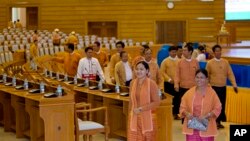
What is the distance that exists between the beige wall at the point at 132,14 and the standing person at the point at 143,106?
60.7 feet

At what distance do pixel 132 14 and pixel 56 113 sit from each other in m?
18.4

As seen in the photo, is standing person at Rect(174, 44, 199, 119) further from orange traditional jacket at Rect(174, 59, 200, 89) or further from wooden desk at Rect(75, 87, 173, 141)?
wooden desk at Rect(75, 87, 173, 141)

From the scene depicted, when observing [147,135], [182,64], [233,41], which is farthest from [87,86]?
[233,41]

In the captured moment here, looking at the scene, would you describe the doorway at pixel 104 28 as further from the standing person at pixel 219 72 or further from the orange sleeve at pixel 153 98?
the orange sleeve at pixel 153 98

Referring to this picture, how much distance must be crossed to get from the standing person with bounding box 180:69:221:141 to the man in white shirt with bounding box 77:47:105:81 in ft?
13.7

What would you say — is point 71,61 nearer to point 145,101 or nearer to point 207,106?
point 145,101

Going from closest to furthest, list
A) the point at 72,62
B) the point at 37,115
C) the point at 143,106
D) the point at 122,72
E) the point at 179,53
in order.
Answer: the point at 143,106 → the point at 37,115 → the point at 122,72 → the point at 179,53 → the point at 72,62

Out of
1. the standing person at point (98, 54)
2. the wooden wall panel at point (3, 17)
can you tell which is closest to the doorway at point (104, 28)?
the wooden wall panel at point (3, 17)

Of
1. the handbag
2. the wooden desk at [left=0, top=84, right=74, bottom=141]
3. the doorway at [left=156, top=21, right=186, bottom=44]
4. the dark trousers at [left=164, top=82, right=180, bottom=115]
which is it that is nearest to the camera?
the handbag

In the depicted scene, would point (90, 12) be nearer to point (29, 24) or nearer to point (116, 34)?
point (116, 34)

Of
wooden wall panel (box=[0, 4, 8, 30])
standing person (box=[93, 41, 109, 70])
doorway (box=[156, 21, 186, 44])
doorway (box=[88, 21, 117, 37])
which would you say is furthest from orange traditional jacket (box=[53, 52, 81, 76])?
wooden wall panel (box=[0, 4, 8, 30])

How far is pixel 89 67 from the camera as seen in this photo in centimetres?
952

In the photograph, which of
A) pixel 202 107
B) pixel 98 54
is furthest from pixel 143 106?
pixel 98 54

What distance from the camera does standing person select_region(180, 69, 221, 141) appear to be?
5402mm
